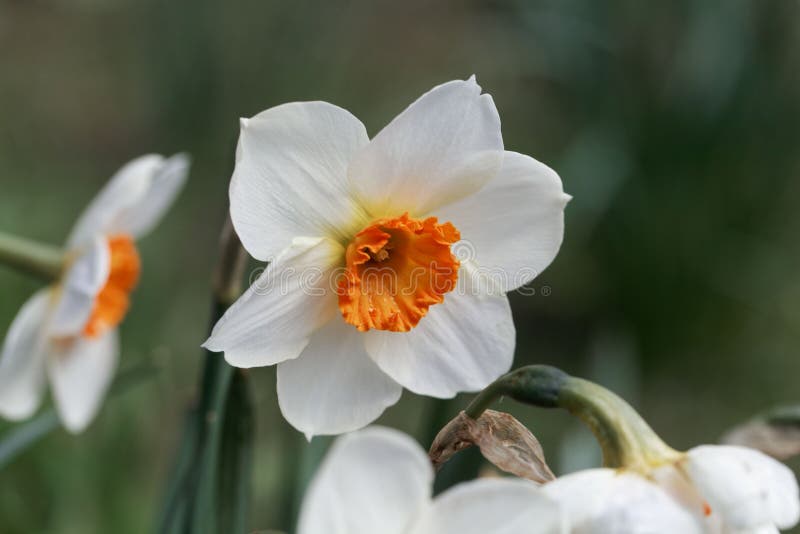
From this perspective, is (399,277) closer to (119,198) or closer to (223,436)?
(223,436)

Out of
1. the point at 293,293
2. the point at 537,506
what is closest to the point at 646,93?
the point at 293,293

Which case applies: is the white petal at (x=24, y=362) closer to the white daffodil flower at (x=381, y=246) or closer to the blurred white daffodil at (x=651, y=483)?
the white daffodil flower at (x=381, y=246)

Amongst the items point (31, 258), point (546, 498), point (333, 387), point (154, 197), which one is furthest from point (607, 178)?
point (546, 498)

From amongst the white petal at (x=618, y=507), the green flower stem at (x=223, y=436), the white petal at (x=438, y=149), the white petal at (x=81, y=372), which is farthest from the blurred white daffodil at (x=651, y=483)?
the white petal at (x=81, y=372)

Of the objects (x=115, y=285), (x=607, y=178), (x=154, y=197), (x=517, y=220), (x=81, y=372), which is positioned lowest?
(x=607, y=178)

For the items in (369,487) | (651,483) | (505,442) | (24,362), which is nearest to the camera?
(369,487)

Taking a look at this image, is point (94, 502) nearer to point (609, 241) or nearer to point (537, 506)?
point (537, 506)
